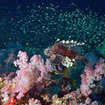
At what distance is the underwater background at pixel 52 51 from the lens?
10.6 feet

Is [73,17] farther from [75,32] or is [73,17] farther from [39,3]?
[39,3]

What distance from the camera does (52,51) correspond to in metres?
3.99

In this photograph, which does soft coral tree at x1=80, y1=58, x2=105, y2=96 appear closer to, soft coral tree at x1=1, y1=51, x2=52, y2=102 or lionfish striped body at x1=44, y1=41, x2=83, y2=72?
lionfish striped body at x1=44, y1=41, x2=83, y2=72

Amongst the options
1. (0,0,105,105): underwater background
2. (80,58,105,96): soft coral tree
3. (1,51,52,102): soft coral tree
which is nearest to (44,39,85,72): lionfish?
(0,0,105,105): underwater background

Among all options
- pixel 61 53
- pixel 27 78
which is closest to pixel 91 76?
pixel 61 53

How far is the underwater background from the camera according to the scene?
127 inches

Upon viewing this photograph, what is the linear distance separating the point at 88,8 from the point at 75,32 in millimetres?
6973

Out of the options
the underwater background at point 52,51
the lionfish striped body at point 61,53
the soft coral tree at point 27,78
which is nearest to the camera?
the soft coral tree at point 27,78

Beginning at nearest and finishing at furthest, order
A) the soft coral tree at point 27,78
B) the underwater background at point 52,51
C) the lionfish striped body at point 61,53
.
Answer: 1. the soft coral tree at point 27,78
2. the underwater background at point 52,51
3. the lionfish striped body at point 61,53

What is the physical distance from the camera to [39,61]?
11.7 feet

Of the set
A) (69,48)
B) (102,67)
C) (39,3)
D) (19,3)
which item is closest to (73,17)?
(39,3)

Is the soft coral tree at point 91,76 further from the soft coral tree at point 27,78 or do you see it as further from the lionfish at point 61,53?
the soft coral tree at point 27,78

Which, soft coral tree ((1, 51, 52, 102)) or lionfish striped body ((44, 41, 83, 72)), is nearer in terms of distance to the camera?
soft coral tree ((1, 51, 52, 102))

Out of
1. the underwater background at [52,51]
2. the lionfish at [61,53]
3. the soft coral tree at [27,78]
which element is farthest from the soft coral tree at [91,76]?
the soft coral tree at [27,78]
